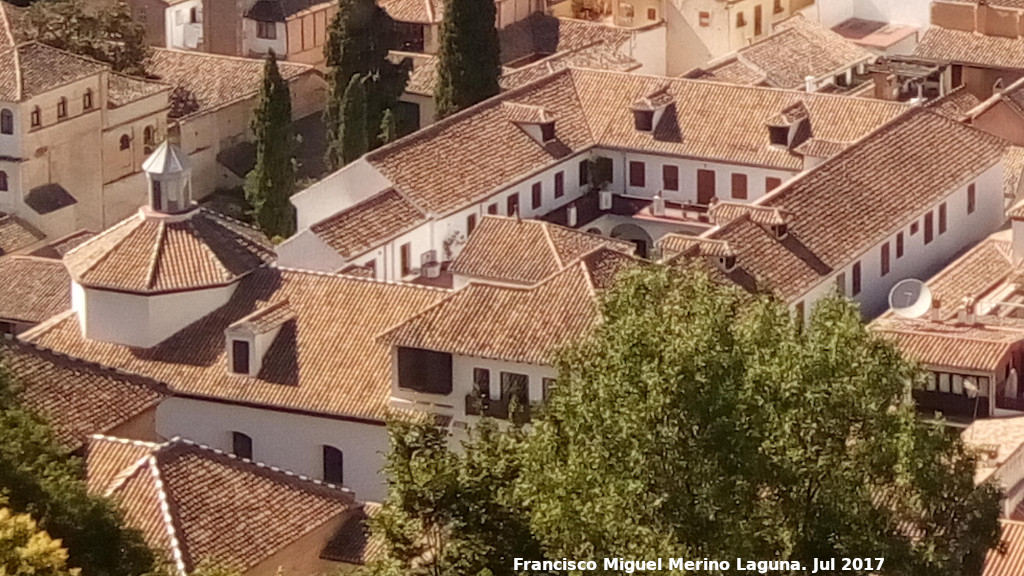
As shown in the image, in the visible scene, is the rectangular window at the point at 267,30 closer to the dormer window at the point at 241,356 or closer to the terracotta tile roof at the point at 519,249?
the terracotta tile roof at the point at 519,249

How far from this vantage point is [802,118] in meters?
75.0

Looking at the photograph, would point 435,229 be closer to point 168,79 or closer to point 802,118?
point 802,118

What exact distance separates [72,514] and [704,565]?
427 inches

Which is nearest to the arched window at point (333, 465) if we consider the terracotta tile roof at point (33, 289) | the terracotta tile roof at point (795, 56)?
the terracotta tile roof at point (33, 289)

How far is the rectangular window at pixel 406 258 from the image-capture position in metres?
68.5

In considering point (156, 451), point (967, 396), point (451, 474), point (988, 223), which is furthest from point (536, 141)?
point (451, 474)

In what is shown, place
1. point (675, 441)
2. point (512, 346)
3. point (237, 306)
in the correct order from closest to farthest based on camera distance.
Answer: point (675, 441) < point (512, 346) < point (237, 306)

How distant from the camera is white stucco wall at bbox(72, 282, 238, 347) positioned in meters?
58.8

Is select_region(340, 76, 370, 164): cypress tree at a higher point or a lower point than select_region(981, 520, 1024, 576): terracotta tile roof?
higher

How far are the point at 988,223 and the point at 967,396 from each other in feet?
54.8

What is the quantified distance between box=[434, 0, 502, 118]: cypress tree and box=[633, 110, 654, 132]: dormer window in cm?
467

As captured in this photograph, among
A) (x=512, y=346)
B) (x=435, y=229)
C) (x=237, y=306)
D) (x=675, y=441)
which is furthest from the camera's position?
(x=435, y=229)

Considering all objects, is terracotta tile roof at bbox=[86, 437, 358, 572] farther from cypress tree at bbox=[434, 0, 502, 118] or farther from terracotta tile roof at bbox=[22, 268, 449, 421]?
cypress tree at bbox=[434, 0, 502, 118]

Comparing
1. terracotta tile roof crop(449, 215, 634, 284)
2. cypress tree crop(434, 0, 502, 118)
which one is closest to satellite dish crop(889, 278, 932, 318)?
terracotta tile roof crop(449, 215, 634, 284)
